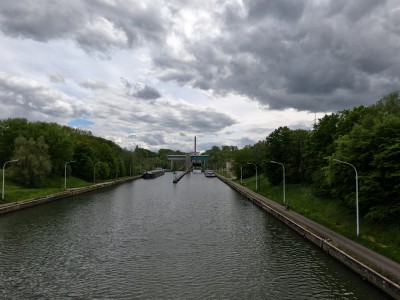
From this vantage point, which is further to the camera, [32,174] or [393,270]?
[32,174]

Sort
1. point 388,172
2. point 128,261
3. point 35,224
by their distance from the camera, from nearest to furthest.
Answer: point 128,261
point 388,172
point 35,224

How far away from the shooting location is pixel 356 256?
24203 millimetres

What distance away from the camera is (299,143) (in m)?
69.4

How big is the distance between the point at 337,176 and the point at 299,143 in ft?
114

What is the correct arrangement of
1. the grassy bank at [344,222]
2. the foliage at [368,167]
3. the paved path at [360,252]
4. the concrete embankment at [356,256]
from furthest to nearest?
the foliage at [368,167], the grassy bank at [344,222], the paved path at [360,252], the concrete embankment at [356,256]

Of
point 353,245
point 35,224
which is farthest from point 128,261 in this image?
point 35,224

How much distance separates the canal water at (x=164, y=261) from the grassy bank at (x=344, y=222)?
119 inches

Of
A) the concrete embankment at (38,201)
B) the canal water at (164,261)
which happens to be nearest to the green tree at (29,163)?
the concrete embankment at (38,201)

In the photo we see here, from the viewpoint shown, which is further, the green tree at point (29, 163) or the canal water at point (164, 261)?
the green tree at point (29, 163)

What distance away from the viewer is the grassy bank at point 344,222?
26206 millimetres

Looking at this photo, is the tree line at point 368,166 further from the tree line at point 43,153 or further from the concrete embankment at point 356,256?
the tree line at point 43,153

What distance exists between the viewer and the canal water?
2105cm

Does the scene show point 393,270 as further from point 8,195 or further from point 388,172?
point 8,195

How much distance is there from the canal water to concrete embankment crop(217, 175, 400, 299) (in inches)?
23.1
